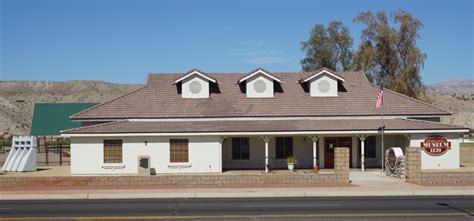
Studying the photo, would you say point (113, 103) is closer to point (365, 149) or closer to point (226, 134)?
point (226, 134)

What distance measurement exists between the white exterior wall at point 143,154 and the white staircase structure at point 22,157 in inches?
179

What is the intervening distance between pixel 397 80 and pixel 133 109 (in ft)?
110

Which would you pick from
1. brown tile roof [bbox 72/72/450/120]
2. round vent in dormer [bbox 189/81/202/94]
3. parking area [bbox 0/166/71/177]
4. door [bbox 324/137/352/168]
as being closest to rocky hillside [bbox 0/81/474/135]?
brown tile roof [bbox 72/72/450/120]

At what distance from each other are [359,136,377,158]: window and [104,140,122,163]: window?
14980mm

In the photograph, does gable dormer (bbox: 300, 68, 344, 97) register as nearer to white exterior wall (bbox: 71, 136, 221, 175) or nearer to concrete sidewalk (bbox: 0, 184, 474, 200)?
white exterior wall (bbox: 71, 136, 221, 175)

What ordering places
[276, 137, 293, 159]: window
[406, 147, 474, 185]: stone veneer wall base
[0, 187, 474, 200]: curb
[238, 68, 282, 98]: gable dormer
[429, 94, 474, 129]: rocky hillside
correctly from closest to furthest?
1. [0, 187, 474, 200]: curb
2. [406, 147, 474, 185]: stone veneer wall base
3. [276, 137, 293, 159]: window
4. [238, 68, 282, 98]: gable dormer
5. [429, 94, 474, 129]: rocky hillside

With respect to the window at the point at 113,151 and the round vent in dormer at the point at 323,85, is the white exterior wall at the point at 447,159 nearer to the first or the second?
the round vent in dormer at the point at 323,85

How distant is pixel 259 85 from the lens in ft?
133

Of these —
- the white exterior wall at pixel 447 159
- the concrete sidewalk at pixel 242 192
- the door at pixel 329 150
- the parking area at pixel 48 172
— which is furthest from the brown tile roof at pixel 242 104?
the concrete sidewalk at pixel 242 192

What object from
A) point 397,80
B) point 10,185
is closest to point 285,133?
point 10,185

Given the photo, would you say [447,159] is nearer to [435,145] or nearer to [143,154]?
[435,145]

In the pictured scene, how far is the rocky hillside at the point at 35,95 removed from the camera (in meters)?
113

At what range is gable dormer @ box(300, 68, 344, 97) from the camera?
40656 mm

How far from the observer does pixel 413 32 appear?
6250cm
